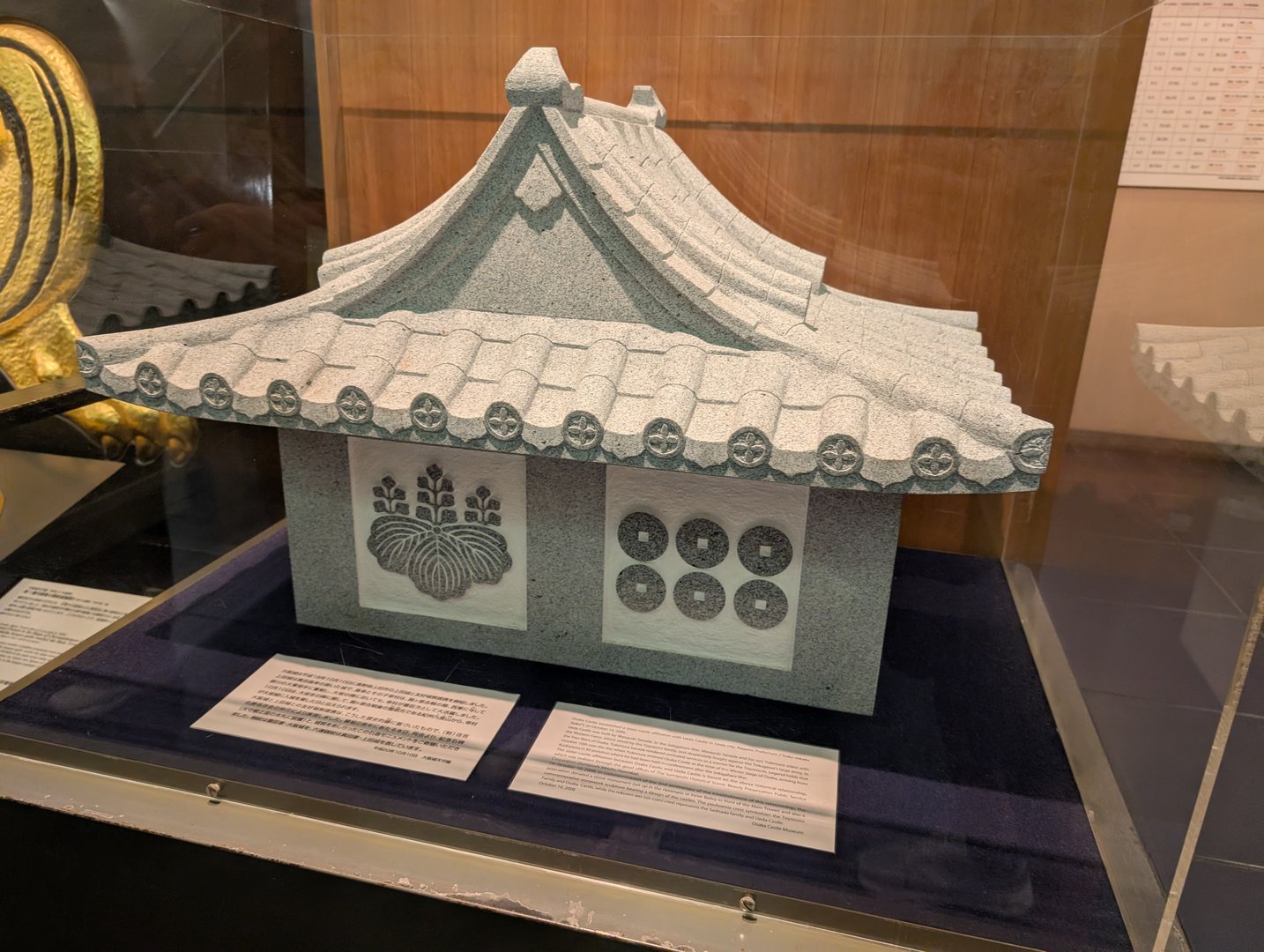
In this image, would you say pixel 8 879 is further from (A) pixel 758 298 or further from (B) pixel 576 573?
(A) pixel 758 298

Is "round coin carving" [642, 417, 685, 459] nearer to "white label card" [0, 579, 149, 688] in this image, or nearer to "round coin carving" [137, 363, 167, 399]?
"round coin carving" [137, 363, 167, 399]

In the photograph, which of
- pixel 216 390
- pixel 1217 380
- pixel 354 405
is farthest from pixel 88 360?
pixel 1217 380

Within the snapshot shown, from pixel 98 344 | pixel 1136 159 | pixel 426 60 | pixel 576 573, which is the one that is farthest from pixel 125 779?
pixel 1136 159

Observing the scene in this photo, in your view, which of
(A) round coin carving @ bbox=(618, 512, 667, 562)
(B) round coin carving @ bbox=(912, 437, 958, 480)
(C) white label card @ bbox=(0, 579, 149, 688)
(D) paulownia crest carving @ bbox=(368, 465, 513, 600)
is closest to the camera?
(B) round coin carving @ bbox=(912, 437, 958, 480)

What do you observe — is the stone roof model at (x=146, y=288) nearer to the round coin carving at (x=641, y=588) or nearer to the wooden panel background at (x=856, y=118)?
the wooden panel background at (x=856, y=118)

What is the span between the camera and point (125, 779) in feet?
7.47

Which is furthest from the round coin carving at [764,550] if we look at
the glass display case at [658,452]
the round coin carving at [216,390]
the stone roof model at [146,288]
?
the stone roof model at [146,288]

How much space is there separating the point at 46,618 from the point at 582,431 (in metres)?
2.25

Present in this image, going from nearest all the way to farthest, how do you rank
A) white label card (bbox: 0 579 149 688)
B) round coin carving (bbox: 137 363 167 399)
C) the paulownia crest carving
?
round coin carving (bbox: 137 363 167 399) < the paulownia crest carving < white label card (bbox: 0 579 149 688)

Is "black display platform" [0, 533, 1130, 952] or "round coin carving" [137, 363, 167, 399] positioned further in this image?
"round coin carving" [137, 363, 167, 399]

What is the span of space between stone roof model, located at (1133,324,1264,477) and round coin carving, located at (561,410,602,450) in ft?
4.47

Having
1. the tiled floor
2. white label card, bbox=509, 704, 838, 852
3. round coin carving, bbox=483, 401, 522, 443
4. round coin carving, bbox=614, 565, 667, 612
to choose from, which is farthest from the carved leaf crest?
the tiled floor

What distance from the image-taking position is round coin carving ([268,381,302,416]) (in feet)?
6.91

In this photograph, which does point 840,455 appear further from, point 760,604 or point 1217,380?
point 1217,380
